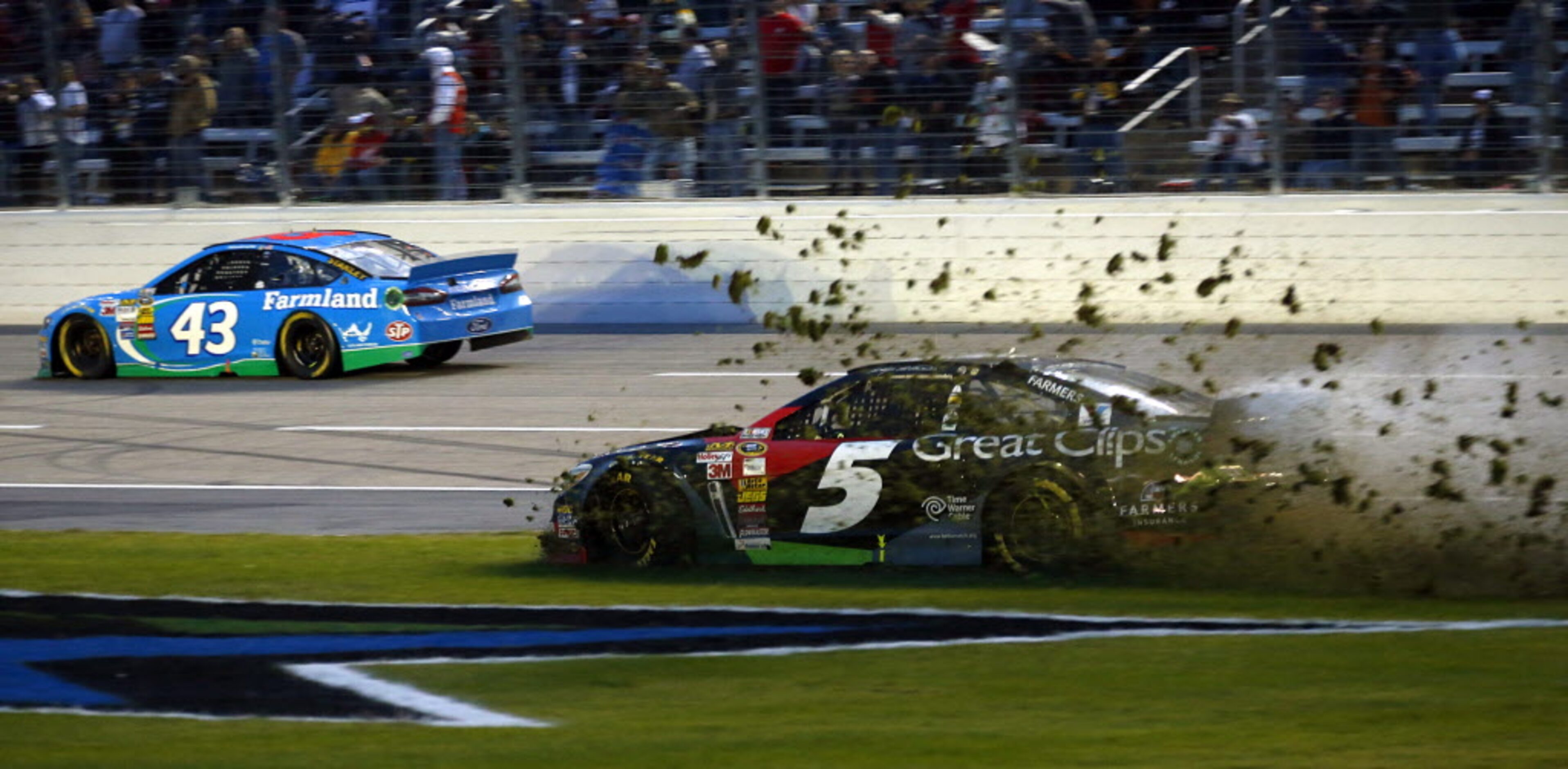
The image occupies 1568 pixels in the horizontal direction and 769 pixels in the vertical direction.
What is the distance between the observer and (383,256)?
16.3m

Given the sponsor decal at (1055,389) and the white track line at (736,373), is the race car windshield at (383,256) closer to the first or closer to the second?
the white track line at (736,373)

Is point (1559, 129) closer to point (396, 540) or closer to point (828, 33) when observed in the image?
point (828, 33)

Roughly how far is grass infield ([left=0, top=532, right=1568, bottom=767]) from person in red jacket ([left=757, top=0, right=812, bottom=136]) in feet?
36.3

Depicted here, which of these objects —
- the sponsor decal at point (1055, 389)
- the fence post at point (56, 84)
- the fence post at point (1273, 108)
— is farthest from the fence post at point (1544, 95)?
the fence post at point (56, 84)

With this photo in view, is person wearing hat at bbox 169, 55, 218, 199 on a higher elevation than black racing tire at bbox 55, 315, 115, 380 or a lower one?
higher

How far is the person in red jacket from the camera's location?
61.4 ft

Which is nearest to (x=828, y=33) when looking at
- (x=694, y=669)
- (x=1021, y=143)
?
(x=1021, y=143)

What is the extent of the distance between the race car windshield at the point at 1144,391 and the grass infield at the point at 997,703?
79 centimetres

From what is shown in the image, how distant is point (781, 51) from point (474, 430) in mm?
6655

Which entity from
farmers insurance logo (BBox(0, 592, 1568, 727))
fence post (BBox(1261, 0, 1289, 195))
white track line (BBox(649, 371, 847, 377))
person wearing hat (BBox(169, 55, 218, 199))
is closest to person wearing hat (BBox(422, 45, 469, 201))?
person wearing hat (BBox(169, 55, 218, 199))

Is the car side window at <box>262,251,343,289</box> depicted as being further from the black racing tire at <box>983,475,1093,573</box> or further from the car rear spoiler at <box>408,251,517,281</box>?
the black racing tire at <box>983,475,1093,573</box>

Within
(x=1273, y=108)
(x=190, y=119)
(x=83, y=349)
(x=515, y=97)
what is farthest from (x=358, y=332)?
(x=1273, y=108)

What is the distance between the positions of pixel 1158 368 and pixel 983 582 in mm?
6290

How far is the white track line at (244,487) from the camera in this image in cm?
1143
